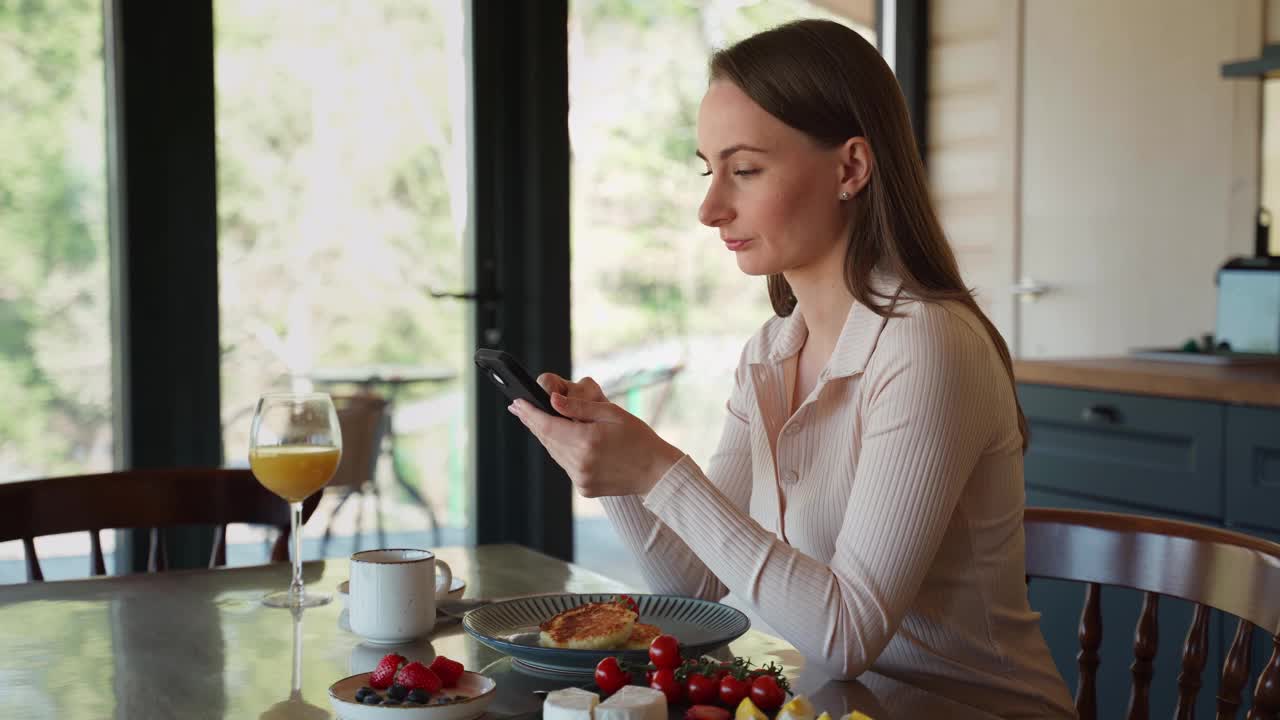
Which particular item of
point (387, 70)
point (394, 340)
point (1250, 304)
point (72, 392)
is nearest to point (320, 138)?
point (387, 70)

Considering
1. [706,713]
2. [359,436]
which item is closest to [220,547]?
[706,713]

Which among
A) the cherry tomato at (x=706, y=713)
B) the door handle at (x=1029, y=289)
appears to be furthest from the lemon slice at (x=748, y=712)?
the door handle at (x=1029, y=289)

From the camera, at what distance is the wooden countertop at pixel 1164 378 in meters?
2.42

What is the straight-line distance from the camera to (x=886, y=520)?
1.18 meters

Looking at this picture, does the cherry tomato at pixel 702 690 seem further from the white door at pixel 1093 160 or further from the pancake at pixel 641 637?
the white door at pixel 1093 160

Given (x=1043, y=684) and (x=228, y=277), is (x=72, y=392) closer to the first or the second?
(x=228, y=277)

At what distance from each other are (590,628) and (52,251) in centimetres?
218

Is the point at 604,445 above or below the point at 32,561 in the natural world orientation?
above

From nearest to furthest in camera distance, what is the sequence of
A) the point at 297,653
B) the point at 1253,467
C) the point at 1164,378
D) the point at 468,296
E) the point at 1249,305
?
the point at 297,653 < the point at 1253,467 < the point at 1164,378 < the point at 1249,305 < the point at 468,296

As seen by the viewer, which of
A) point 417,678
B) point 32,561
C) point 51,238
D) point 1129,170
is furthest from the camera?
point 1129,170

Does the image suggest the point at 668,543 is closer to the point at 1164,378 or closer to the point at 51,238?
the point at 1164,378

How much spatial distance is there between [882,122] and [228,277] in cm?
209

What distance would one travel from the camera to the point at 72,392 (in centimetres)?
286

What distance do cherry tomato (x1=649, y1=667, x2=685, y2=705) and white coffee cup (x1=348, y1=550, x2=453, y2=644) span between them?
0.34 metres
